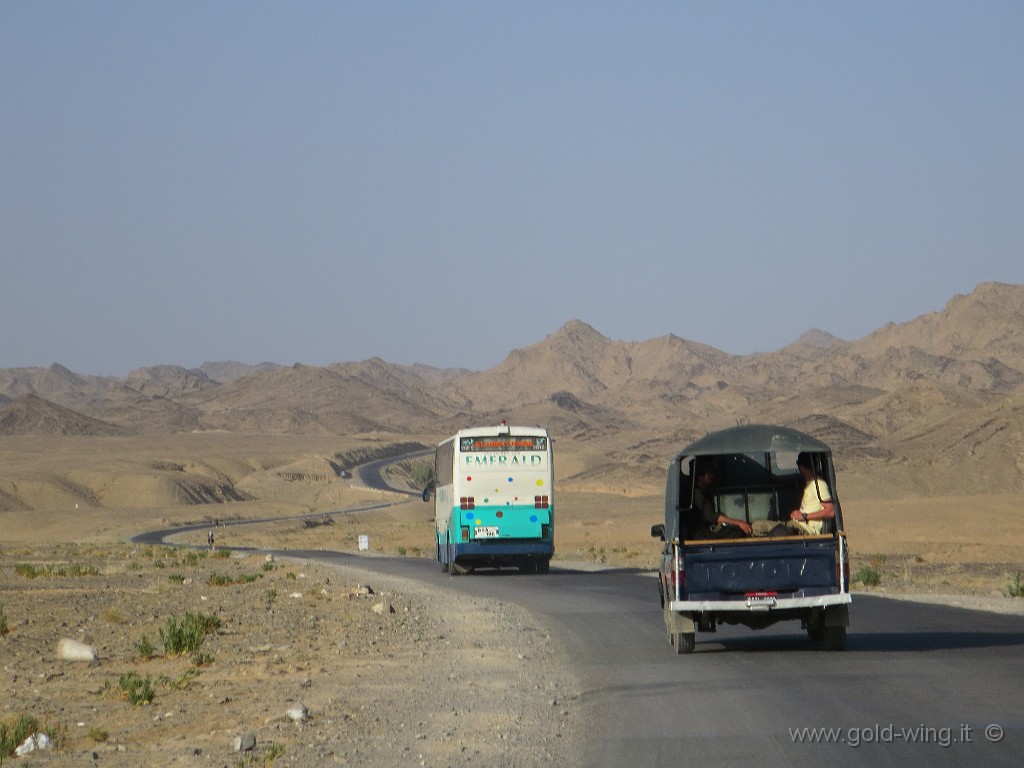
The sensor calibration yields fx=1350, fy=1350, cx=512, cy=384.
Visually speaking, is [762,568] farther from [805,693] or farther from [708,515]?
[805,693]

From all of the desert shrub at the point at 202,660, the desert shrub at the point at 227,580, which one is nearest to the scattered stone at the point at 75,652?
the desert shrub at the point at 202,660

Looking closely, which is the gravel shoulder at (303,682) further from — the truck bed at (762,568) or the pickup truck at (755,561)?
the truck bed at (762,568)

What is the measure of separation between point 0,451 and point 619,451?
7166cm

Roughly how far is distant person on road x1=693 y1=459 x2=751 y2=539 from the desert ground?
2331mm

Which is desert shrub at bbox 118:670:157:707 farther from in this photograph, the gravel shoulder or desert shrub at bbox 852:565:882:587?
desert shrub at bbox 852:565:882:587

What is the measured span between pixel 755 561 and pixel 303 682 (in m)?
5.13

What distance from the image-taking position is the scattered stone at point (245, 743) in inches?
399

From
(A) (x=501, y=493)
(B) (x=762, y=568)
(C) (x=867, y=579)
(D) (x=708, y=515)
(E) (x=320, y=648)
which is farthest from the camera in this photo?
(A) (x=501, y=493)

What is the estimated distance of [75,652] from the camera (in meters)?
17.4

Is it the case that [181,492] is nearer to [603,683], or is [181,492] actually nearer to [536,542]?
[536,542]

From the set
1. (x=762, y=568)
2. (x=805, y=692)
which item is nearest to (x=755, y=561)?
(x=762, y=568)

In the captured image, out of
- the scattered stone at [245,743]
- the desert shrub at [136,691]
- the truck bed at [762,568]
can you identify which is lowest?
the scattered stone at [245,743]

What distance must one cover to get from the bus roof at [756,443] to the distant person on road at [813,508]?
0.54 meters

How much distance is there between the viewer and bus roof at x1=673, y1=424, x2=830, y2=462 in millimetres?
15044
